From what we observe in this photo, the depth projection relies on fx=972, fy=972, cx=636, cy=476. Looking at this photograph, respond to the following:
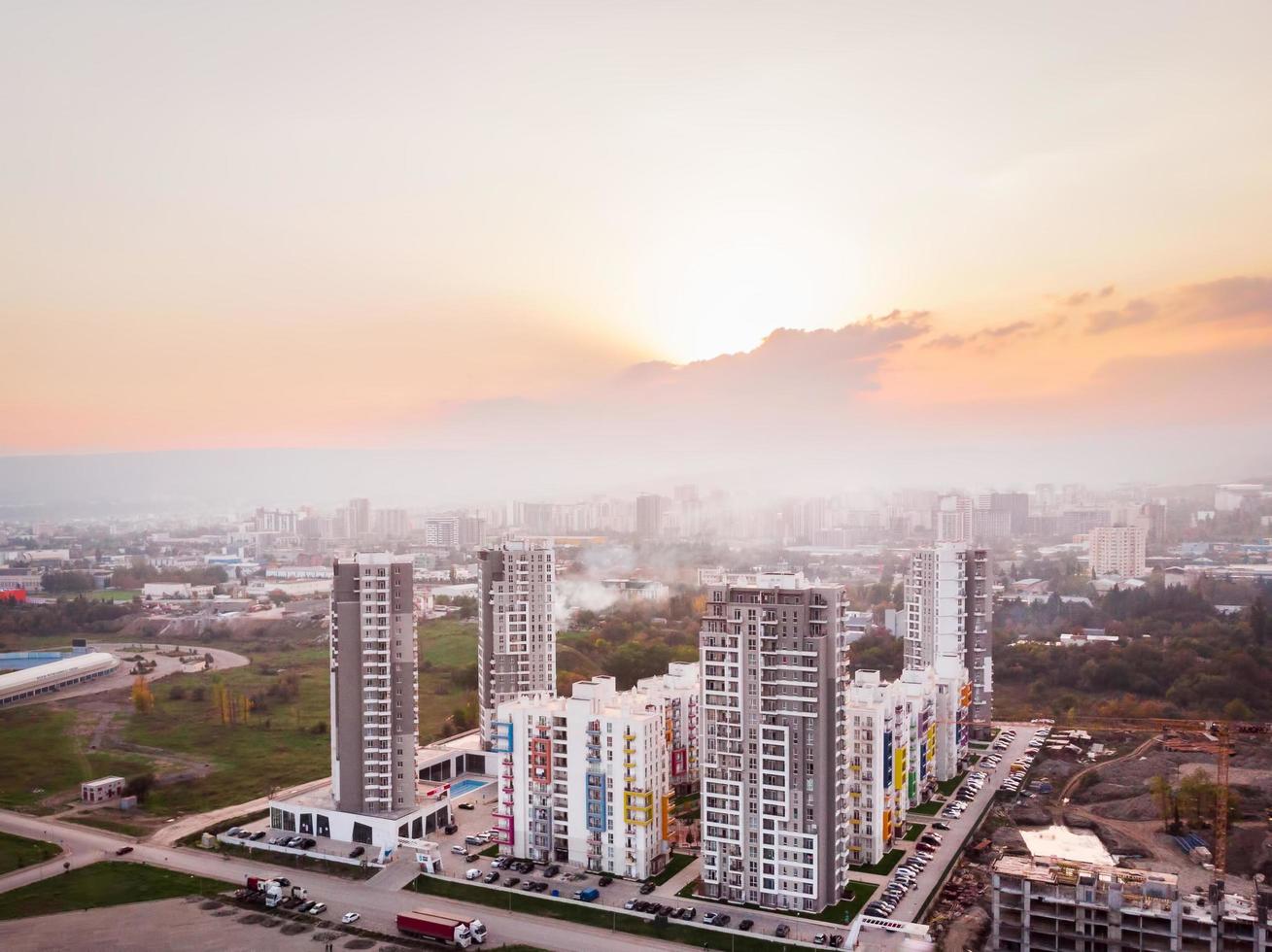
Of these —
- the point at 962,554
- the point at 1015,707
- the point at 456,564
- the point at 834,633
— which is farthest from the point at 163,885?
the point at 456,564

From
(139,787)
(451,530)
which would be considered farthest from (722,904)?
(451,530)

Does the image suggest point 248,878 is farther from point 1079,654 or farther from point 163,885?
point 1079,654

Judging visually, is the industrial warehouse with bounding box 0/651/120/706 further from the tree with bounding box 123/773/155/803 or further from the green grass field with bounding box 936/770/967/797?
the green grass field with bounding box 936/770/967/797

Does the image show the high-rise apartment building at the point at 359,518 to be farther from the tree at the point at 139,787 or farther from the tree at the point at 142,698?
the tree at the point at 139,787

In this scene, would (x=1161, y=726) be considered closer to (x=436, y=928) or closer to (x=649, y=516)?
(x=436, y=928)

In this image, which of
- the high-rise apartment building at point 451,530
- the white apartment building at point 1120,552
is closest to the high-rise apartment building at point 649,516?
the high-rise apartment building at point 451,530

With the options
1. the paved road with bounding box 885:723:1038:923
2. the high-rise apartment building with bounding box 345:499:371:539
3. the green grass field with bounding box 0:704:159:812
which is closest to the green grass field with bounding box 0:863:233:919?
the green grass field with bounding box 0:704:159:812
